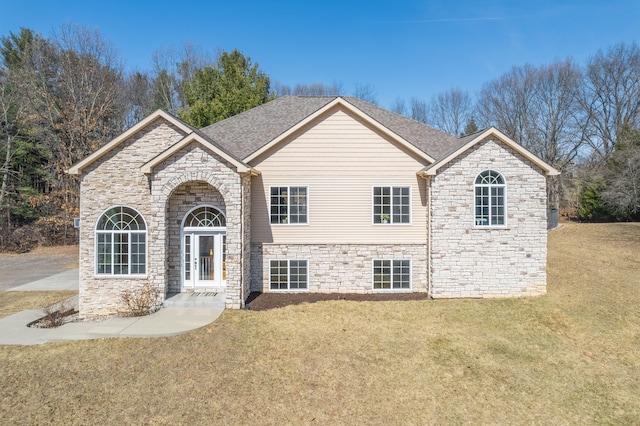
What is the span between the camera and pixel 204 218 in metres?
12.5

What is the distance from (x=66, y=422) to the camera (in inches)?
227

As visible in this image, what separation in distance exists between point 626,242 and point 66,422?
28.1 meters

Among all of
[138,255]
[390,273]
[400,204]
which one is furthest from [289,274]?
[138,255]

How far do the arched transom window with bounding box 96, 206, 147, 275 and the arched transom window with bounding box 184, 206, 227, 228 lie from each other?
1502mm

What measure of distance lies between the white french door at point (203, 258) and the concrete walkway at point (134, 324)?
0.60 meters

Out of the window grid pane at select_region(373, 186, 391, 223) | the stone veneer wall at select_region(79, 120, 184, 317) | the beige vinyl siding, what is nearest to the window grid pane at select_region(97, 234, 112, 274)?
the stone veneer wall at select_region(79, 120, 184, 317)

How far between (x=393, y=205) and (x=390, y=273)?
271 centimetres

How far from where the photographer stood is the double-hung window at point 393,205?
44.8 feet

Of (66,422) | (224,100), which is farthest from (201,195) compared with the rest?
(224,100)

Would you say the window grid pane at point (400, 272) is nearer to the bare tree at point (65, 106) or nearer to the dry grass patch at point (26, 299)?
the dry grass patch at point (26, 299)

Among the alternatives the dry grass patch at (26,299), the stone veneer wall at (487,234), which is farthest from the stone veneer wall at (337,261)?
the dry grass patch at (26,299)

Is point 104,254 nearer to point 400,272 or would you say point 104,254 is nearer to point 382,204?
point 382,204

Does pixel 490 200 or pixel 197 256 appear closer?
pixel 197 256

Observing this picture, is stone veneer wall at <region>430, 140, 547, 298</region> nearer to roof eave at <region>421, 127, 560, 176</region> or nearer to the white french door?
roof eave at <region>421, 127, 560, 176</region>
